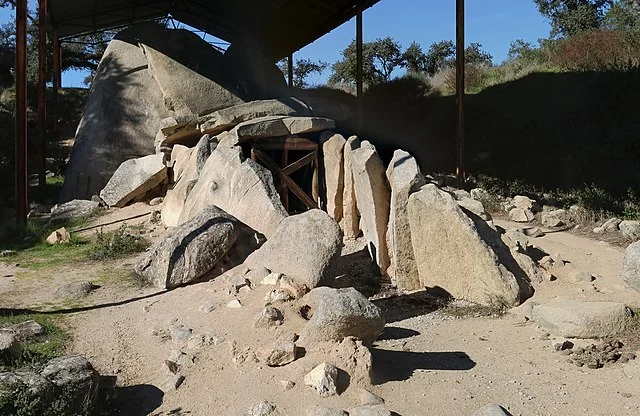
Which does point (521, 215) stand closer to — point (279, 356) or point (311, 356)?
point (311, 356)

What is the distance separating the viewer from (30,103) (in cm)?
2342

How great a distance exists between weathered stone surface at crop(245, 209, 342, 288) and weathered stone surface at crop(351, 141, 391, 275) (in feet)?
5.22

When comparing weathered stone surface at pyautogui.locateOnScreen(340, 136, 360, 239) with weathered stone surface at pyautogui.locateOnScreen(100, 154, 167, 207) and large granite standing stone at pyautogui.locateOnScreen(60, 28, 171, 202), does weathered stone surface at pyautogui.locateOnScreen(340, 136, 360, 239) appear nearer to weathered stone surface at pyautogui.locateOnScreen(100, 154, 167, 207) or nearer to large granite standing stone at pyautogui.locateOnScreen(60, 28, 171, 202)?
weathered stone surface at pyautogui.locateOnScreen(100, 154, 167, 207)

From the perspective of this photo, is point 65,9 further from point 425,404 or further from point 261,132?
point 425,404

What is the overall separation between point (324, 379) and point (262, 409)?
0.50 meters

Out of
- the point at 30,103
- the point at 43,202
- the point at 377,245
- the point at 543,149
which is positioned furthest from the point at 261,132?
the point at 30,103

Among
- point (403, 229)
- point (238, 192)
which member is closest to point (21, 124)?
point (238, 192)

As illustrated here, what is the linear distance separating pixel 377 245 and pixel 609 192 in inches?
265

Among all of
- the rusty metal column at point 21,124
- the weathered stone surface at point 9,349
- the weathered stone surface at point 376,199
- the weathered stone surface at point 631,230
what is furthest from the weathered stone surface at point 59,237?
the weathered stone surface at point 631,230

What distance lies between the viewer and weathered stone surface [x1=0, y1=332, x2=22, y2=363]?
4.61 meters

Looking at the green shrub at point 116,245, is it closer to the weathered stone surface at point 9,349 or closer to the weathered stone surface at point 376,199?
the weathered stone surface at point 376,199

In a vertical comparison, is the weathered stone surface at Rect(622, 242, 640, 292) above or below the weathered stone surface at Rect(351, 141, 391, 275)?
below

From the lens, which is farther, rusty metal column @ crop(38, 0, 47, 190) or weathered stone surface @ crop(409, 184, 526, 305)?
rusty metal column @ crop(38, 0, 47, 190)

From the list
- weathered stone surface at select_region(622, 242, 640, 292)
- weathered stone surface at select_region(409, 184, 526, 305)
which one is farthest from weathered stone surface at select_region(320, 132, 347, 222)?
weathered stone surface at select_region(622, 242, 640, 292)
